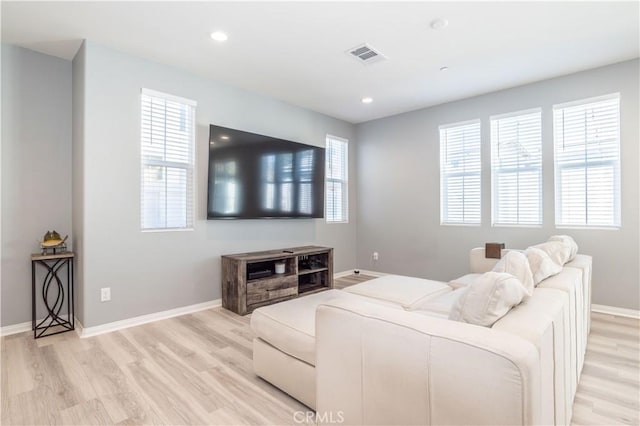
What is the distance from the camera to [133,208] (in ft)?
10.1

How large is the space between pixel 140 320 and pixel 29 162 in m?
1.82

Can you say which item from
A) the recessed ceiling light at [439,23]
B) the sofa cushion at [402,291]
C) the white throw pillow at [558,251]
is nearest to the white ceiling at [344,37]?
the recessed ceiling light at [439,23]

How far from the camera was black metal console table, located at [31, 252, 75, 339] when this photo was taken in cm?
287

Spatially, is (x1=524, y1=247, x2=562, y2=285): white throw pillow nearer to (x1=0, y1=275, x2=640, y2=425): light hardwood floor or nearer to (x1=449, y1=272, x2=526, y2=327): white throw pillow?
(x1=449, y1=272, x2=526, y2=327): white throw pillow

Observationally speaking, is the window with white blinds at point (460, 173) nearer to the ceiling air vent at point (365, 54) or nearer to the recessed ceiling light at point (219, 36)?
the ceiling air vent at point (365, 54)

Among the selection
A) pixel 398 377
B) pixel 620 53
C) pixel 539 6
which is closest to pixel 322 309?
pixel 398 377

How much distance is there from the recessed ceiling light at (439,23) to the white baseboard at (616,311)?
11.1ft

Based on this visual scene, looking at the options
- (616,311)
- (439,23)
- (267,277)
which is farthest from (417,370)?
(616,311)

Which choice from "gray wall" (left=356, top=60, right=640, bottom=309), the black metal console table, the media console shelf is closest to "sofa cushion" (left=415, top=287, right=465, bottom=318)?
the media console shelf

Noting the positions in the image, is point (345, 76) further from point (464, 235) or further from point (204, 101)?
point (464, 235)

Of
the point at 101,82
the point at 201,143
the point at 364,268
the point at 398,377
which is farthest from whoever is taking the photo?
the point at 364,268

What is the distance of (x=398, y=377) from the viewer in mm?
1123

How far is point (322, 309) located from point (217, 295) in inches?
105

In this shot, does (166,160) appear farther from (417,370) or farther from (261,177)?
(417,370)
